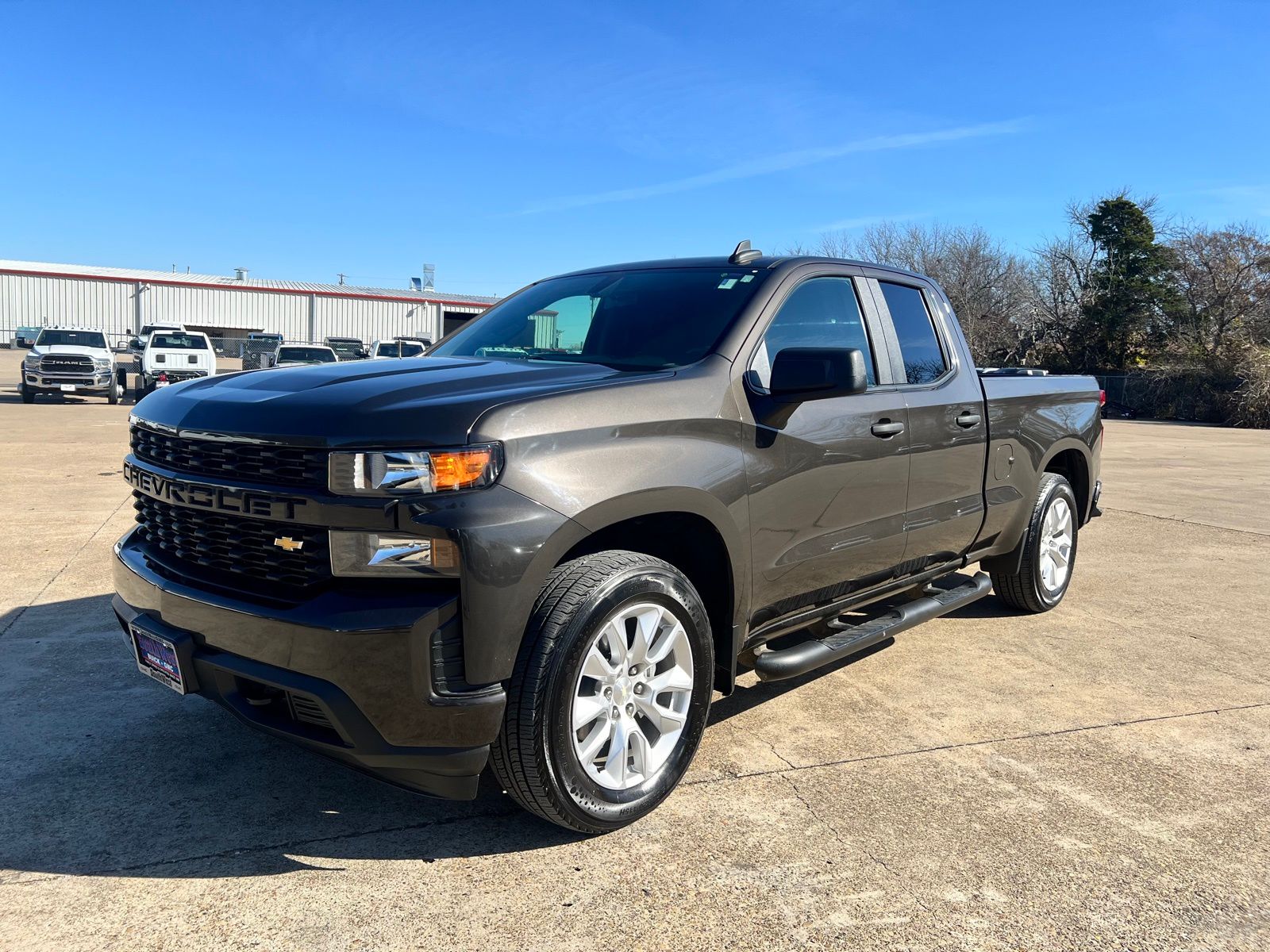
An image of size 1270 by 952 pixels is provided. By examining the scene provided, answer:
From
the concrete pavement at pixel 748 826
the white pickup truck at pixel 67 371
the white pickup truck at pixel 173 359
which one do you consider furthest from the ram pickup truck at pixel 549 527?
the white pickup truck at pixel 67 371

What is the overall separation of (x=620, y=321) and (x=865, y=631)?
64.6 inches

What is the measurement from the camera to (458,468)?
2658 millimetres

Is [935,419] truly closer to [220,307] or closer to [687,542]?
[687,542]

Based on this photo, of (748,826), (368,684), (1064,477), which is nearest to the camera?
(368,684)

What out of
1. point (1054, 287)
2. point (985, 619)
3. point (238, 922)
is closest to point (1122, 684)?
point (985, 619)

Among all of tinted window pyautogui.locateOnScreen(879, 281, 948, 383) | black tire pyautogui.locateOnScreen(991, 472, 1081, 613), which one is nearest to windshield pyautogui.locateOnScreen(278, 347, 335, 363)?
black tire pyautogui.locateOnScreen(991, 472, 1081, 613)

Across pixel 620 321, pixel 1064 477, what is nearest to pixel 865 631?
pixel 620 321

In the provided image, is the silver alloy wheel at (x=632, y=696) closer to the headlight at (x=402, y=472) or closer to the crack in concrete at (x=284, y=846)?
the crack in concrete at (x=284, y=846)

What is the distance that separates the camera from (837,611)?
4121 millimetres

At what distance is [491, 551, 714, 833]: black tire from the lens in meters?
2.75

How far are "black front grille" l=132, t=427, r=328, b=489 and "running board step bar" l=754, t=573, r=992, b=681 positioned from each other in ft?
5.79

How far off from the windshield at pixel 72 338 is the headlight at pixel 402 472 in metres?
25.5

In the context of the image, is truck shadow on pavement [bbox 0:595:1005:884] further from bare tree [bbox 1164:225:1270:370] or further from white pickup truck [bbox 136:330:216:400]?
bare tree [bbox 1164:225:1270:370]

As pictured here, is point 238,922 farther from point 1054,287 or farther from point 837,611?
point 1054,287
